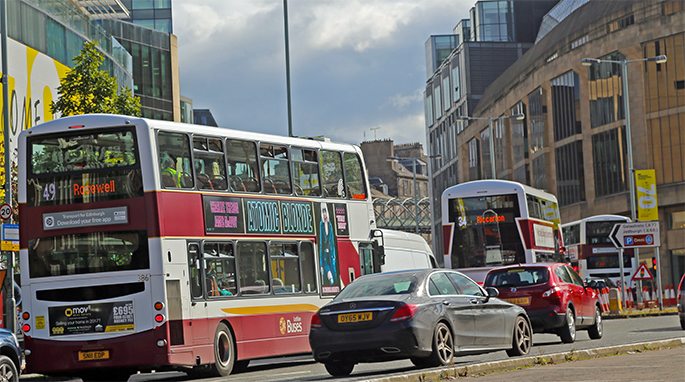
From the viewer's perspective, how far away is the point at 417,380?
15.5 m

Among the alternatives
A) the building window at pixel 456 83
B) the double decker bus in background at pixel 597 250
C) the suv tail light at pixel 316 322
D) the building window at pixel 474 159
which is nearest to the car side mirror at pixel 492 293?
the suv tail light at pixel 316 322

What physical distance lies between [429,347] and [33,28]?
4213 cm

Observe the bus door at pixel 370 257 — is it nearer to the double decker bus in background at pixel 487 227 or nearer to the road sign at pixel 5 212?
the road sign at pixel 5 212

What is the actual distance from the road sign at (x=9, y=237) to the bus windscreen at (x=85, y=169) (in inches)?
277

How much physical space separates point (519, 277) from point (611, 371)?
35.3 ft

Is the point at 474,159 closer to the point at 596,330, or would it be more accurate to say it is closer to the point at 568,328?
the point at 596,330

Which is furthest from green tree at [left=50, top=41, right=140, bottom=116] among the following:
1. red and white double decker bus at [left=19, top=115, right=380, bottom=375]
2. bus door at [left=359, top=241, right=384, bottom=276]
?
Result: red and white double decker bus at [left=19, top=115, right=380, bottom=375]

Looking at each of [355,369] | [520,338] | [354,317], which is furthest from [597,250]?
[354,317]

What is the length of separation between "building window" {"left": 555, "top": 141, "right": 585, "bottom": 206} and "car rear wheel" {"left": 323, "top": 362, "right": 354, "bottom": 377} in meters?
71.1

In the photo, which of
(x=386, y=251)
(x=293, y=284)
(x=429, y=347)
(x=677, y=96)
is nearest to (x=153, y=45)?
(x=677, y=96)

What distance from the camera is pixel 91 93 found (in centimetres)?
3403

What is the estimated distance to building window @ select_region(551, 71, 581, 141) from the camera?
89000 millimetres

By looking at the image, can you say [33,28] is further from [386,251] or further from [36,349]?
[36,349]

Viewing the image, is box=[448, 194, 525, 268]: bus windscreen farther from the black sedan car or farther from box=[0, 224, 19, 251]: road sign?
→ the black sedan car
